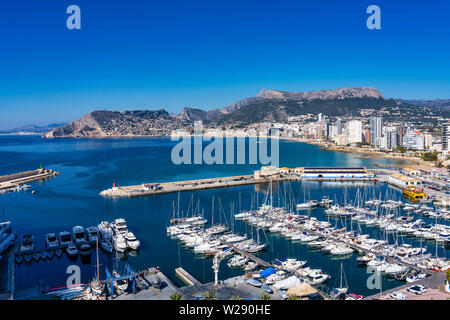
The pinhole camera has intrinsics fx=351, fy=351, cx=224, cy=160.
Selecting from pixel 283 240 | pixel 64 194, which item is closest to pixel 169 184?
pixel 64 194

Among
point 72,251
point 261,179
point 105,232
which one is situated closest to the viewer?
point 72,251

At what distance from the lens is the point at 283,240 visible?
13.9 metres

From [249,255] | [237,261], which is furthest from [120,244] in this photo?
[249,255]

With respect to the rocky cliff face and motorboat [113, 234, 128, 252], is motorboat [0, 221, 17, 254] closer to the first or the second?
motorboat [113, 234, 128, 252]

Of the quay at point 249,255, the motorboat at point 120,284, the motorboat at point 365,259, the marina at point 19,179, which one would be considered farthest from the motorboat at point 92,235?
the marina at point 19,179

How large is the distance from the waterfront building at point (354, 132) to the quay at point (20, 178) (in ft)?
166

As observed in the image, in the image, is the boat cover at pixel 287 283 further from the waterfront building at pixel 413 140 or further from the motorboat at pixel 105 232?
the waterfront building at pixel 413 140

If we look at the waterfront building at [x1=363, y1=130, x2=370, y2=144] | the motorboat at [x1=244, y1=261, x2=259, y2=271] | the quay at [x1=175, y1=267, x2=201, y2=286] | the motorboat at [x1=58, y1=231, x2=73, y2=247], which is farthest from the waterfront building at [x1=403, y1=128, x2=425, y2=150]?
the motorboat at [x1=58, y1=231, x2=73, y2=247]

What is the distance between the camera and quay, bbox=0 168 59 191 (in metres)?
26.7

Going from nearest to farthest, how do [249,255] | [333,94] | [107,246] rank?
[249,255] < [107,246] < [333,94]

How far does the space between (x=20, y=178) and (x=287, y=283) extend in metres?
27.9

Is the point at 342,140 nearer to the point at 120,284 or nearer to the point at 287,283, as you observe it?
the point at 287,283

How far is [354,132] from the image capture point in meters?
64.8

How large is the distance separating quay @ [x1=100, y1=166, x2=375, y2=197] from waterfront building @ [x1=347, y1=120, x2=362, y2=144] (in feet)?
126
